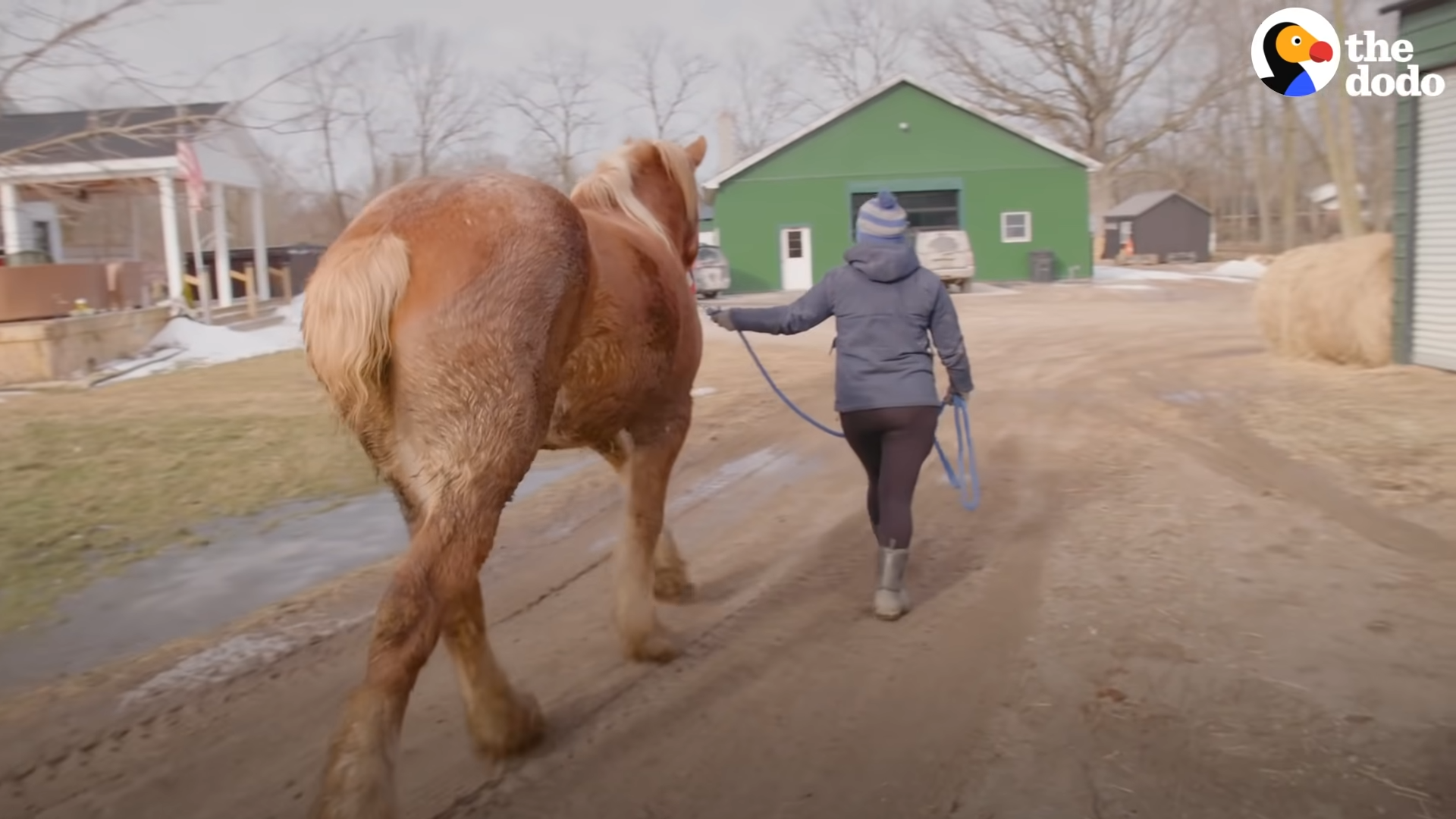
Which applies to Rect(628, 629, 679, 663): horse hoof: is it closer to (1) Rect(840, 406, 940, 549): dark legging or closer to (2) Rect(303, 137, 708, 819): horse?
(2) Rect(303, 137, 708, 819): horse

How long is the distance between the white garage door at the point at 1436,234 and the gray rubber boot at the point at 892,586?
854 centimetres

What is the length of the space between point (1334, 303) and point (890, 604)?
9.31 meters

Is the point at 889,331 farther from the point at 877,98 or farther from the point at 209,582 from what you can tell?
the point at 877,98

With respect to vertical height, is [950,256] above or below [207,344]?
above

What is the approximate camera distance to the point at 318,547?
668cm

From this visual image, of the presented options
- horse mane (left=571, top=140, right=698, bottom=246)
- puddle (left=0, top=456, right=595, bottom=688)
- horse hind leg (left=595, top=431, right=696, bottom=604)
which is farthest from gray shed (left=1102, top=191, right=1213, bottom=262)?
horse hind leg (left=595, top=431, right=696, bottom=604)

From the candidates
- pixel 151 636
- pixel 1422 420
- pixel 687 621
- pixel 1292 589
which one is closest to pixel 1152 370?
pixel 1422 420

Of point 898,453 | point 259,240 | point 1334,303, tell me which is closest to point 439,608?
point 898,453

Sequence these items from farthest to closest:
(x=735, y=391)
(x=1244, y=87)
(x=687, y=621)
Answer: (x=1244, y=87) < (x=735, y=391) < (x=687, y=621)

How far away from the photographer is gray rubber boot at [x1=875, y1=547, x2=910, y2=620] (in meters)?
4.91

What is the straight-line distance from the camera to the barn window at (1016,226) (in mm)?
35938

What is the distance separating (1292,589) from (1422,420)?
14.9ft

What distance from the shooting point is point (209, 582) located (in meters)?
6.00

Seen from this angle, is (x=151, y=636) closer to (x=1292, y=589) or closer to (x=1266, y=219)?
(x=1292, y=589)
